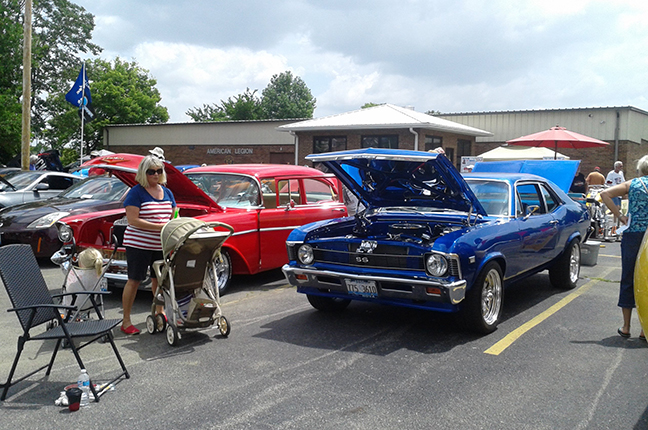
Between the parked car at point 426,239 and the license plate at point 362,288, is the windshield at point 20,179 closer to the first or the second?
the parked car at point 426,239

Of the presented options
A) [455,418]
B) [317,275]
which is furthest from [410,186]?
[455,418]

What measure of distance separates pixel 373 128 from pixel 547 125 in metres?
9.83

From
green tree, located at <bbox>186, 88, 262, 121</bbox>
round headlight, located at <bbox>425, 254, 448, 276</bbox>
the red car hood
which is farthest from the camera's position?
green tree, located at <bbox>186, 88, 262, 121</bbox>

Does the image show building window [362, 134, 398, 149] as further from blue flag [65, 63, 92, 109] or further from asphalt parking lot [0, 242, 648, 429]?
asphalt parking lot [0, 242, 648, 429]

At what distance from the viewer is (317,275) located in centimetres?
582

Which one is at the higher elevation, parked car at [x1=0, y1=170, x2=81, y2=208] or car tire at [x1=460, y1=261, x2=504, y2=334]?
parked car at [x1=0, y1=170, x2=81, y2=208]

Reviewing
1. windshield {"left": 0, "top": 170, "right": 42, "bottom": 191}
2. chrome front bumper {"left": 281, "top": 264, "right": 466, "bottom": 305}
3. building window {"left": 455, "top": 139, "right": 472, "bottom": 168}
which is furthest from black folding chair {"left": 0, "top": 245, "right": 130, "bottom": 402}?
building window {"left": 455, "top": 139, "right": 472, "bottom": 168}

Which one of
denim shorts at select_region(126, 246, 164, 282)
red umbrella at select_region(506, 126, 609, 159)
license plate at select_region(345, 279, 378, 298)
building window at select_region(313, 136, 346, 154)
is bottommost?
license plate at select_region(345, 279, 378, 298)

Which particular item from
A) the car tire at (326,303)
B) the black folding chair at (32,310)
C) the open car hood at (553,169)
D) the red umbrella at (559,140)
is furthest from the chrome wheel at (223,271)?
the red umbrella at (559,140)

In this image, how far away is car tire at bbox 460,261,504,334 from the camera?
17.8ft

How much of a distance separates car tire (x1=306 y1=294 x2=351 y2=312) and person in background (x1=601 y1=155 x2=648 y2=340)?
2967 millimetres

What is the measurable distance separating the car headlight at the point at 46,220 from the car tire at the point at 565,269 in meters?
7.62

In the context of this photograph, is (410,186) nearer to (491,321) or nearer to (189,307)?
(491,321)

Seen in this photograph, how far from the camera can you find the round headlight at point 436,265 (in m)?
5.17
